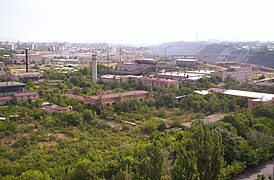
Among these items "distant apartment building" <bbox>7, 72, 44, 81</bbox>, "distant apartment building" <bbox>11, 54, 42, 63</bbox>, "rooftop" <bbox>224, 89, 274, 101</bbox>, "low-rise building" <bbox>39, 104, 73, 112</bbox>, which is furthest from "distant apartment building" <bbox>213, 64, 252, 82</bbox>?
"distant apartment building" <bbox>11, 54, 42, 63</bbox>

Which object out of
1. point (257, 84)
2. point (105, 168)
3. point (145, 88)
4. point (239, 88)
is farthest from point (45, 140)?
point (257, 84)

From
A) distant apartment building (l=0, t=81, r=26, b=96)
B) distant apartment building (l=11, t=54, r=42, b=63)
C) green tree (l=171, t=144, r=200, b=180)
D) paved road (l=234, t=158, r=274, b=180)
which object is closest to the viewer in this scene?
green tree (l=171, t=144, r=200, b=180)

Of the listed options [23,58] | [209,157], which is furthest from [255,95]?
[23,58]

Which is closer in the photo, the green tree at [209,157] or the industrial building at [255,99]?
the green tree at [209,157]

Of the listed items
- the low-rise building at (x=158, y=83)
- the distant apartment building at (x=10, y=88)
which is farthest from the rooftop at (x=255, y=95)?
the distant apartment building at (x=10, y=88)

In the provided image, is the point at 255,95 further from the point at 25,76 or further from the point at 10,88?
the point at 25,76

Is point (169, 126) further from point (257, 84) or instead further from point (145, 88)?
point (257, 84)

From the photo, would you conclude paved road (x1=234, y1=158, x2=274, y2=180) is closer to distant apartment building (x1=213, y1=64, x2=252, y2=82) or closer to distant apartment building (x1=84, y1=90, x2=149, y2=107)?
distant apartment building (x1=84, y1=90, x2=149, y2=107)

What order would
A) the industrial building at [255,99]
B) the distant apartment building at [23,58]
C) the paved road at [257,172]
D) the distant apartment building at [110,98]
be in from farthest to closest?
the distant apartment building at [23,58]
the distant apartment building at [110,98]
the industrial building at [255,99]
the paved road at [257,172]

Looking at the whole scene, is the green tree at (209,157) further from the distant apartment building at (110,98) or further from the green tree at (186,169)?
the distant apartment building at (110,98)
